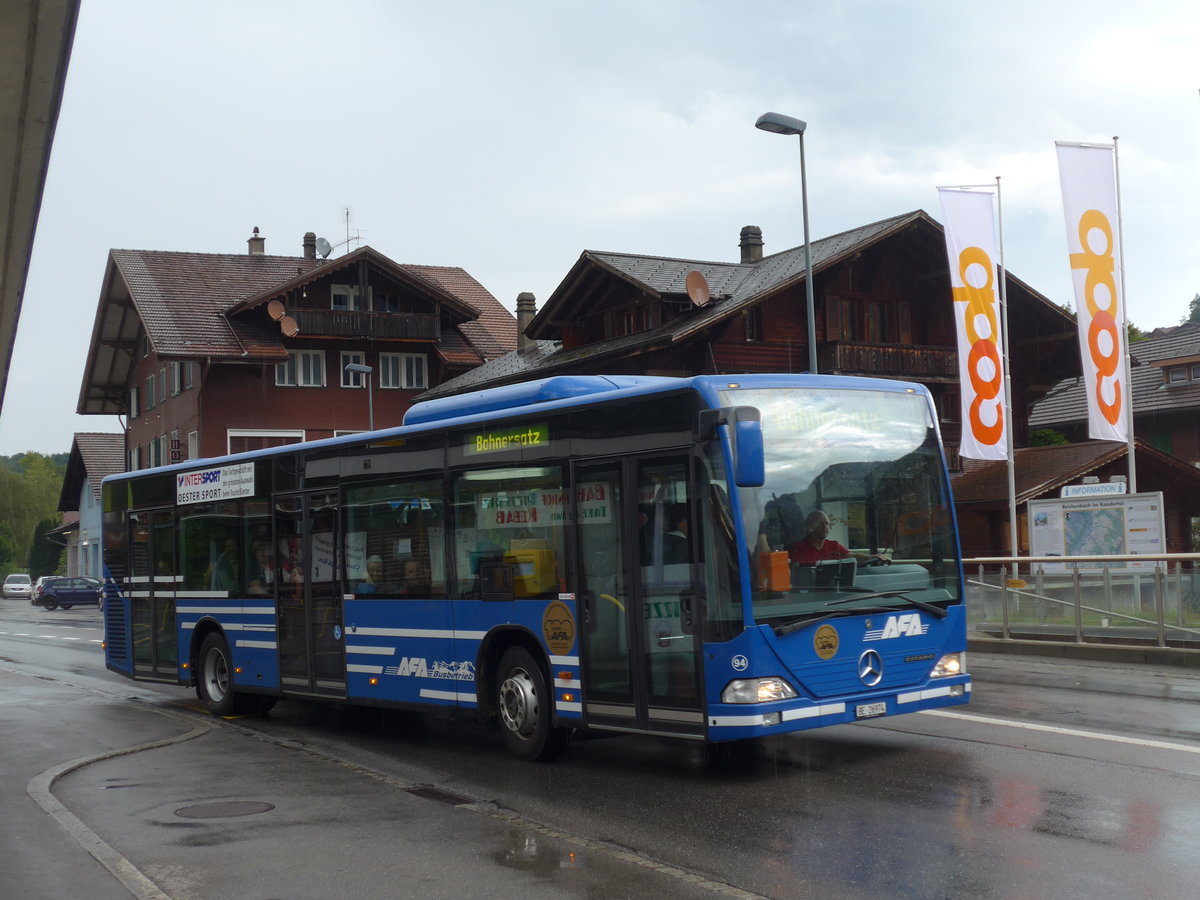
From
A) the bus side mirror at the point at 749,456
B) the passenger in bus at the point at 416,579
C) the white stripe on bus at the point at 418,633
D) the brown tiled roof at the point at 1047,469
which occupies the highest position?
the brown tiled roof at the point at 1047,469

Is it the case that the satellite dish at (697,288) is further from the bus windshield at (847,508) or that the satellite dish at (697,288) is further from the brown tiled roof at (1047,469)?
the bus windshield at (847,508)

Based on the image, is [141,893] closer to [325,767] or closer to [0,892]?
[0,892]

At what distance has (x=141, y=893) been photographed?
6867mm

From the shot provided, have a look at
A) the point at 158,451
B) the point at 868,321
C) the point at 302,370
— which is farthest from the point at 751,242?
the point at 158,451

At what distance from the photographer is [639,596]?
31.4 feet

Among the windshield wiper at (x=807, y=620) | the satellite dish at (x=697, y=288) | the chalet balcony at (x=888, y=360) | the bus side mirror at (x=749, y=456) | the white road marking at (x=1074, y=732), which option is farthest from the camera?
the chalet balcony at (x=888, y=360)

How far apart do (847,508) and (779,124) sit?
49.4 feet

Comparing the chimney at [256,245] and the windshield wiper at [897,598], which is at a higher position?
the chimney at [256,245]

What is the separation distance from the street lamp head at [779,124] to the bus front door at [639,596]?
14.4m

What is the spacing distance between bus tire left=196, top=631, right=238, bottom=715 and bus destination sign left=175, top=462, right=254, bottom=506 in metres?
1.55

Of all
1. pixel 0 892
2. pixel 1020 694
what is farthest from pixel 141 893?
pixel 1020 694

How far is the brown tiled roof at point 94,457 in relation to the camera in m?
79.1

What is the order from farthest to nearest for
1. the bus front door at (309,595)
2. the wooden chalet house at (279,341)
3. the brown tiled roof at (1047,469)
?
1. the wooden chalet house at (279,341)
2. the brown tiled roof at (1047,469)
3. the bus front door at (309,595)

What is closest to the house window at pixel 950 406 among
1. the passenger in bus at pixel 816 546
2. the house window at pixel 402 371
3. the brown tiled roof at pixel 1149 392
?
the brown tiled roof at pixel 1149 392
